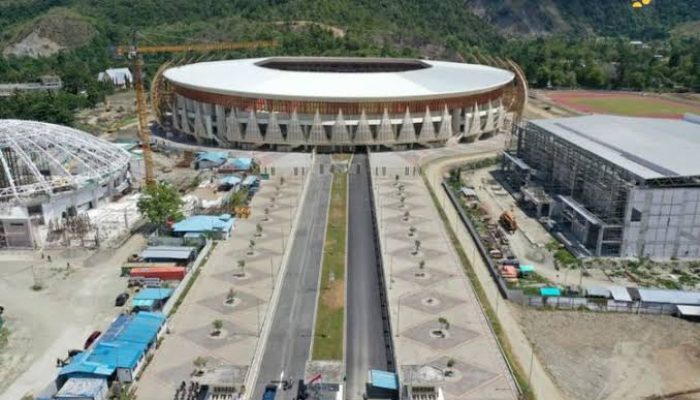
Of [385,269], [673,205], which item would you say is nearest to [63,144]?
[385,269]

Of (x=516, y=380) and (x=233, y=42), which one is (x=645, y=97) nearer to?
(x=233, y=42)

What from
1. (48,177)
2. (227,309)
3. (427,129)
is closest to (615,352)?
(227,309)

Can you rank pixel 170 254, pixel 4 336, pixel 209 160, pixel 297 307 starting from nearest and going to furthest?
pixel 4 336, pixel 297 307, pixel 170 254, pixel 209 160

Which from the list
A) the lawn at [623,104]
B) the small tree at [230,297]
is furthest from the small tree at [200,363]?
the lawn at [623,104]

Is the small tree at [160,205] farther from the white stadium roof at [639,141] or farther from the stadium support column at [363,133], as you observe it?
the white stadium roof at [639,141]

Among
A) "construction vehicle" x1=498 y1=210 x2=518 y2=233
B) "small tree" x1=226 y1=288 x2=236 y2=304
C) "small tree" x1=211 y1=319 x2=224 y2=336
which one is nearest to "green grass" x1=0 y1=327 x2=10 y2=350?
"small tree" x1=211 y1=319 x2=224 y2=336

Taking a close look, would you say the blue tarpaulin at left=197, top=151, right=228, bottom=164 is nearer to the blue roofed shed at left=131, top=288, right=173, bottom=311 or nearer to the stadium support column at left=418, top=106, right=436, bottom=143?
the stadium support column at left=418, top=106, right=436, bottom=143

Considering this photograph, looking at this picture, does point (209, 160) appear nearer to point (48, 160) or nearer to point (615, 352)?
point (48, 160)
